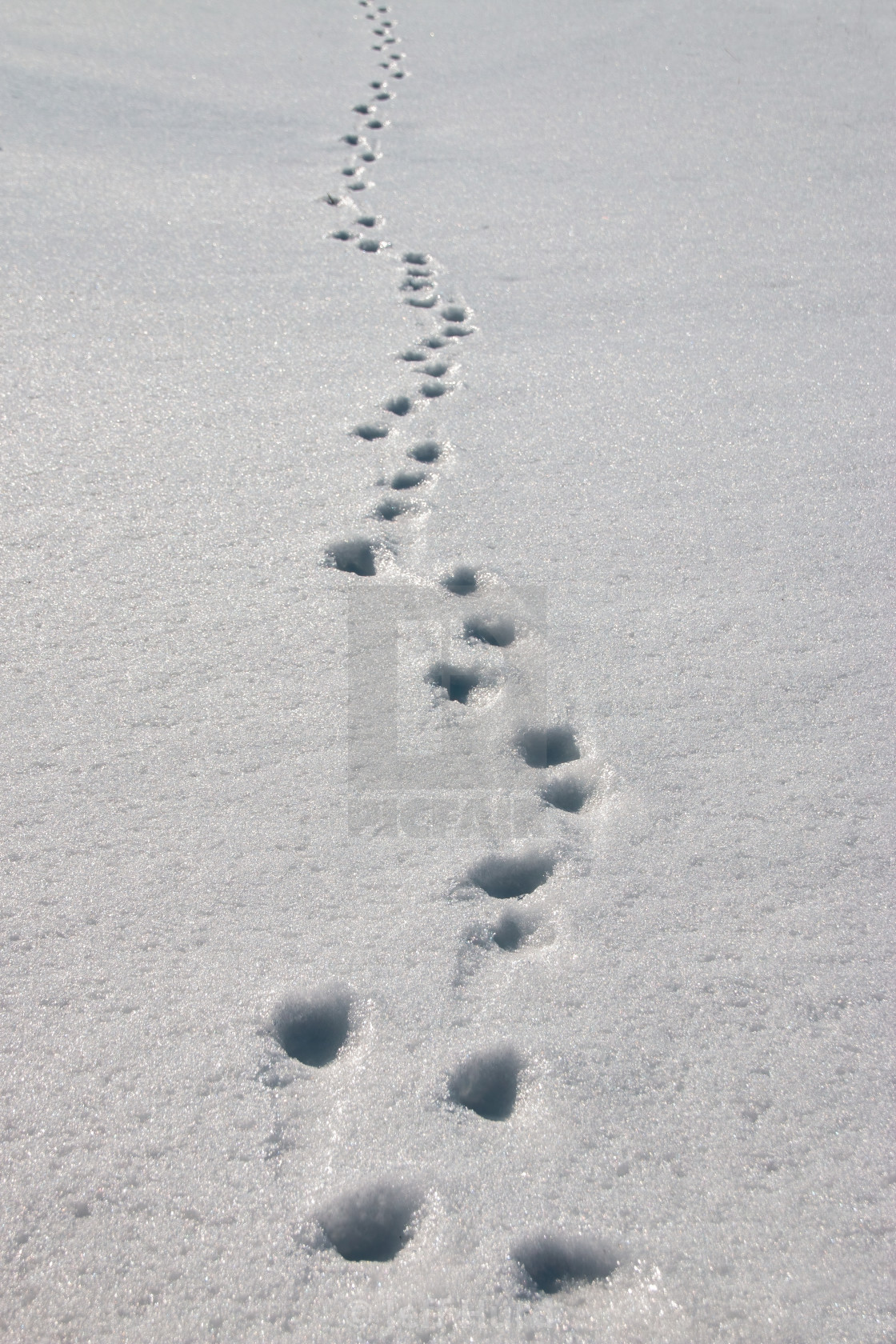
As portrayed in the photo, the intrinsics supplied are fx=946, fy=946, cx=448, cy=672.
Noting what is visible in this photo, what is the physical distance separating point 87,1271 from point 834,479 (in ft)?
5.20

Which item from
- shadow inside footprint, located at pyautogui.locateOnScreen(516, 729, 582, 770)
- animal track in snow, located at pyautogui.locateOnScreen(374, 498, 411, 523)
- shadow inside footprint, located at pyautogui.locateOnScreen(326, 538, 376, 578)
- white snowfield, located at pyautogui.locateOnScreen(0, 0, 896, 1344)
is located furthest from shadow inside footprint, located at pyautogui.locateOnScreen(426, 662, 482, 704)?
animal track in snow, located at pyautogui.locateOnScreen(374, 498, 411, 523)

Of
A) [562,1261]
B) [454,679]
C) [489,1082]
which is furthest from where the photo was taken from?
[454,679]

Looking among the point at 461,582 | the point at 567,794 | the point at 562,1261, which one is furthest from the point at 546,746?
the point at 562,1261

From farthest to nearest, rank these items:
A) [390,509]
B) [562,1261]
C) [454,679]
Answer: [390,509] < [454,679] < [562,1261]

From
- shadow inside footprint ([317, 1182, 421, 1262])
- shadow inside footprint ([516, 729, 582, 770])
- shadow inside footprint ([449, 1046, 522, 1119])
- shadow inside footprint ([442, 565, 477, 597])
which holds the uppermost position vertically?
shadow inside footprint ([442, 565, 477, 597])

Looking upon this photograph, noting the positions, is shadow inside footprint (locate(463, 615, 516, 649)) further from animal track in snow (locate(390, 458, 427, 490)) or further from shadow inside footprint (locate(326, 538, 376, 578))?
animal track in snow (locate(390, 458, 427, 490))

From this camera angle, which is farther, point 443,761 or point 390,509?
point 390,509

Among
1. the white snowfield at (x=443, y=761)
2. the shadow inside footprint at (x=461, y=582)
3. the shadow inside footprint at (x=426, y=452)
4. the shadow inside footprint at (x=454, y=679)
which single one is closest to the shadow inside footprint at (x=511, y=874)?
the white snowfield at (x=443, y=761)

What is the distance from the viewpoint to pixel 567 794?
3.98ft

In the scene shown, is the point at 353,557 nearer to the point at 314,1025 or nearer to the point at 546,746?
the point at 546,746

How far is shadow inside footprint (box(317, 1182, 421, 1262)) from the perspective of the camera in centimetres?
81

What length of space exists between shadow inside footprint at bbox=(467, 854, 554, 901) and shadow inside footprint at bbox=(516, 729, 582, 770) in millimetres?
154

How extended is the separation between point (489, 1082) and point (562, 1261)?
0.54 ft

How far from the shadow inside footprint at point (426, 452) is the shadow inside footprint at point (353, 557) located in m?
0.27
